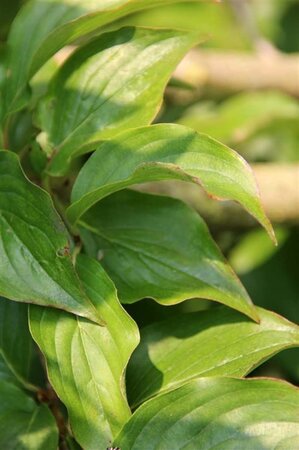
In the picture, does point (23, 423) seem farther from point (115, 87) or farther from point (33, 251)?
point (115, 87)

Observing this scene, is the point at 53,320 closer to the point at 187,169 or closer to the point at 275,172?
the point at 187,169

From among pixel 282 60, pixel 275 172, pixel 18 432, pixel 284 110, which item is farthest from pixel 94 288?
pixel 282 60

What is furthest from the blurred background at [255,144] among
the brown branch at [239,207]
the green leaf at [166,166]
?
the green leaf at [166,166]

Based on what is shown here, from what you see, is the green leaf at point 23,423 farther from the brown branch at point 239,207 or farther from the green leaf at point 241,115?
the green leaf at point 241,115

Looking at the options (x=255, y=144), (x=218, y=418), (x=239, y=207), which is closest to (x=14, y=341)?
(x=218, y=418)

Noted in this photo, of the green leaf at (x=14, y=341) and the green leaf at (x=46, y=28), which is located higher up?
the green leaf at (x=46, y=28)

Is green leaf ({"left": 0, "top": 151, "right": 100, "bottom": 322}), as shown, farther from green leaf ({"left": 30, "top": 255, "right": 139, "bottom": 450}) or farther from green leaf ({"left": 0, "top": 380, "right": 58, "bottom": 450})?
green leaf ({"left": 0, "top": 380, "right": 58, "bottom": 450})
